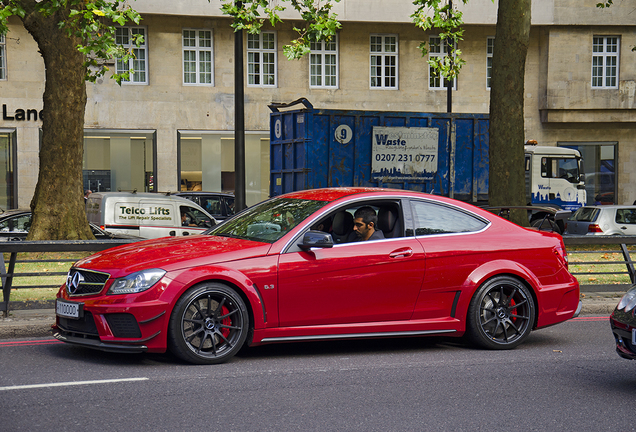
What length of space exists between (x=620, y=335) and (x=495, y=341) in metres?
1.67

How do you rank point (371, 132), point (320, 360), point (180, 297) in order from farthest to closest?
point (371, 132) < point (320, 360) < point (180, 297)

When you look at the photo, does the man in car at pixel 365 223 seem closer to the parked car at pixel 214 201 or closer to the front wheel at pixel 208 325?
the front wheel at pixel 208 325

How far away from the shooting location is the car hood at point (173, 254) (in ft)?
20.4

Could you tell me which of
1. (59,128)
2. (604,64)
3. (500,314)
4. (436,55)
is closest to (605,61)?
(604,64)

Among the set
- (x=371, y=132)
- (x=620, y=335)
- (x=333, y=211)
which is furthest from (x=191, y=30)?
(x=620, y=335)

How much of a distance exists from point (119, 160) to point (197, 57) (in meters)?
4.61

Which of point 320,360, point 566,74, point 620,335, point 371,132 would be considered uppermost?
point 566,74

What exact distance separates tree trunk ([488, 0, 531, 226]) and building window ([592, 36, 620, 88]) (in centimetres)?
1644

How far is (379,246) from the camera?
273 inches

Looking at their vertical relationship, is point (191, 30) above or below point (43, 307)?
above

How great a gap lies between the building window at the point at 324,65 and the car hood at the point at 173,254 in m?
22.4

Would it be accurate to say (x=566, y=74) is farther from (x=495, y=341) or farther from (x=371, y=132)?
(x=495, y=341)

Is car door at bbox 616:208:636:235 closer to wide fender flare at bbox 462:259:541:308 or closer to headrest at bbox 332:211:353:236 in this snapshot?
wide fender flare at bbox 462:259:541:308

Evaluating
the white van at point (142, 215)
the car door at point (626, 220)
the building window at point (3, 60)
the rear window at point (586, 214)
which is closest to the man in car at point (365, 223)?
the white van at point (142, 215)
